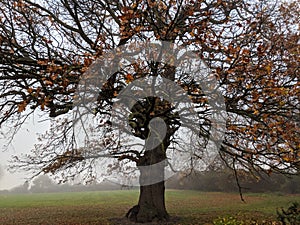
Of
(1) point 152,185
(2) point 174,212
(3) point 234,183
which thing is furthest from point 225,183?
(1) point 152,185

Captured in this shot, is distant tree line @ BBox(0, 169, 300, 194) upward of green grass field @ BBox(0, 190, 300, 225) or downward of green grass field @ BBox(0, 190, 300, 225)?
upward

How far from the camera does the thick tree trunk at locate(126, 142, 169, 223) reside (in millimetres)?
11938

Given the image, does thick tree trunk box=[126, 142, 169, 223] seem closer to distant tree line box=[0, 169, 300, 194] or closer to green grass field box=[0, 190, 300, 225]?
green grass field box=[0, 190, 300, 225]

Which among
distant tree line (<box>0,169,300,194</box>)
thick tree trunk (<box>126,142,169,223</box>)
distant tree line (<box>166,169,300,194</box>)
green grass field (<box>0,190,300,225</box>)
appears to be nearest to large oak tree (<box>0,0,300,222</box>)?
thick tree trunk (<box>126,142,169,223</box>)

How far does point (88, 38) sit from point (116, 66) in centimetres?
294

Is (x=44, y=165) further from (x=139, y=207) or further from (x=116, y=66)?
(x=116, y=66)

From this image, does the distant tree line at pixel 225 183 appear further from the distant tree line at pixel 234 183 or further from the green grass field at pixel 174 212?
the green grass field at pixel 174 212

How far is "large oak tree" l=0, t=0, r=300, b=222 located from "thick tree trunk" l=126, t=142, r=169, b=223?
0.04 metres

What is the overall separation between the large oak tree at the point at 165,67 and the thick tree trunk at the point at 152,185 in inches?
1.8

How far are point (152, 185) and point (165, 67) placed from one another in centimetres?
603

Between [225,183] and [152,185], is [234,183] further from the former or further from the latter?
[152,185]

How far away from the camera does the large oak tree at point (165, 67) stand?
7738mm

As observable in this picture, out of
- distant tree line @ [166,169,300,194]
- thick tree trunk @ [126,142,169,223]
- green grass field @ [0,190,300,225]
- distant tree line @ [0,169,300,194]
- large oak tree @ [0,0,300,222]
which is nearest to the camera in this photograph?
large oak tree @ [0,0,300,222]

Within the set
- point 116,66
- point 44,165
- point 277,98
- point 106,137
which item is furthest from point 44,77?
point 277,98
